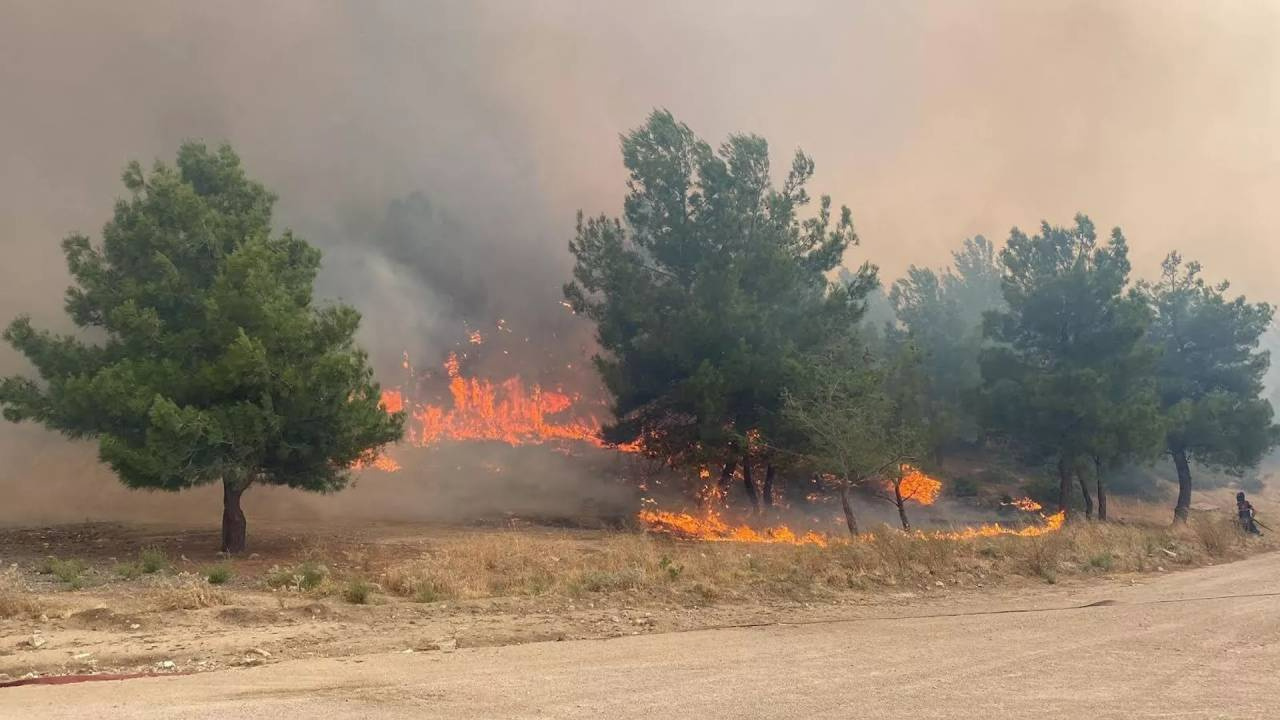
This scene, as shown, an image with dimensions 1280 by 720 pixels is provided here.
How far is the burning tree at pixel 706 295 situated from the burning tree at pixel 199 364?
1368 centimetres

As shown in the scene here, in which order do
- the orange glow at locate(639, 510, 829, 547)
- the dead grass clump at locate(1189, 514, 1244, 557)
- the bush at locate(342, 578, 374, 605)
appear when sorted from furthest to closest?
the orange glow at locate(639, 510, 829, 547), the dead grass clump at locate(1189, 514, 1244, 557), the bush at locate(342, 578, 374, 605)

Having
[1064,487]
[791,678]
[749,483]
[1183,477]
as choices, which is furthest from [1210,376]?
[791,678]

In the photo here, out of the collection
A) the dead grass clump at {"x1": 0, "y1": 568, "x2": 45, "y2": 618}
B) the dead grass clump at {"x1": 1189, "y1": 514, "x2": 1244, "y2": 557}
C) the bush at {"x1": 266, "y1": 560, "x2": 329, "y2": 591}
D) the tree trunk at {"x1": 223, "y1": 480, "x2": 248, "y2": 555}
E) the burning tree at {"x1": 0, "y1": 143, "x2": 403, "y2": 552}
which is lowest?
the dead grass clump at {"x1": 1189, "y1": 514, "x2": 1244, "y2": 557}

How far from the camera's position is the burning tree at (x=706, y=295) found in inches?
1234

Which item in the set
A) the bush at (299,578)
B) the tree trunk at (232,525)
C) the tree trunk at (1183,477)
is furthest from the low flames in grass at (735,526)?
the bush at (299,578)

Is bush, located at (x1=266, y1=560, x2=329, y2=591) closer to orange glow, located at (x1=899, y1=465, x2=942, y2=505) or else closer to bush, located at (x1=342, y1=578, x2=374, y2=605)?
bush, located at (x1=342, y1=578, x2=374, y2=605)

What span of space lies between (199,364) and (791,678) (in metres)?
19.2

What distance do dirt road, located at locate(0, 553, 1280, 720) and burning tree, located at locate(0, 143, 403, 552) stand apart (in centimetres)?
1250

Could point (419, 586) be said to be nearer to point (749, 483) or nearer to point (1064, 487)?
point (749, 483)

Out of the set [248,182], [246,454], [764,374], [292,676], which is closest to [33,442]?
[248,182]

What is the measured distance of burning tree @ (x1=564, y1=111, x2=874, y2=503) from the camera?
31344 millimetres

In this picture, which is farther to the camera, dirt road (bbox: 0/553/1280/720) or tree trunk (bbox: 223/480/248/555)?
tree trunk (bbox: 223/480/248/555)

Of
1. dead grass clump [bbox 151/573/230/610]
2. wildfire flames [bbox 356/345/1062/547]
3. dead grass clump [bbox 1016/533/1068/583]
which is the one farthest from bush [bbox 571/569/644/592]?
wildfire flames [bbox 356/345/1062/547]

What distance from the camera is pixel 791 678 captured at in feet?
26.4
